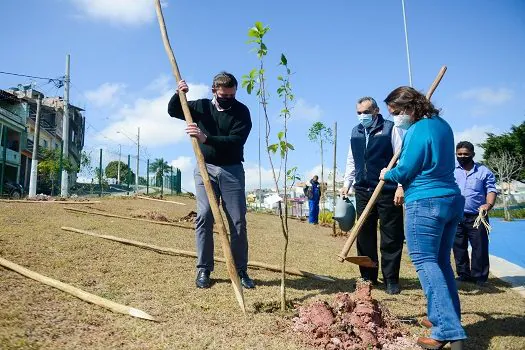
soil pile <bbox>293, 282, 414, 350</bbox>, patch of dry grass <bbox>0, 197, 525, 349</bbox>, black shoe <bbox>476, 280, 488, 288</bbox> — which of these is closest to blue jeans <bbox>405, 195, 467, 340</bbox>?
soil pile <bbox>293, 282, 414, 350</bbox>

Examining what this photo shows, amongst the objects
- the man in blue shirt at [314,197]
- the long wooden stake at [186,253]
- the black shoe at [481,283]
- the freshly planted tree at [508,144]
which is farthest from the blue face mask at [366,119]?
the freshly planted tree at [508,144]

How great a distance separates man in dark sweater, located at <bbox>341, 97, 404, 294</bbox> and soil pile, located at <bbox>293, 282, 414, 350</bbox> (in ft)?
4.38

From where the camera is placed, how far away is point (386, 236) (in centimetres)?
443

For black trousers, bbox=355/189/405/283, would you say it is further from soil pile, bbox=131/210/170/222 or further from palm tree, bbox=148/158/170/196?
palm tree, bbox=148/158/170/196

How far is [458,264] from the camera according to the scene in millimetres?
5480

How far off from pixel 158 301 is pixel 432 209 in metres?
2.09

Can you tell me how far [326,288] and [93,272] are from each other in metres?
2.20

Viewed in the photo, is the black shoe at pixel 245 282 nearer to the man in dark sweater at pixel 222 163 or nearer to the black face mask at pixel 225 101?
the man in dark sweater at pixel 222 163

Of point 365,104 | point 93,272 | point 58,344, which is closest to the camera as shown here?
point 58,344

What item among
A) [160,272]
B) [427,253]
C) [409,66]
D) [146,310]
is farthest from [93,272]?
[409,66]

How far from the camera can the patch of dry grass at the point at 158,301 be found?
2.64 metres

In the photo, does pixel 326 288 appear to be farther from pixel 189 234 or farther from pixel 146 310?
pixel 189 234

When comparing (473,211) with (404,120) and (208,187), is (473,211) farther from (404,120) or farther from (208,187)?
(208,187)

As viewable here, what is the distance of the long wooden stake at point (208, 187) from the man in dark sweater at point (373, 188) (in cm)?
164
